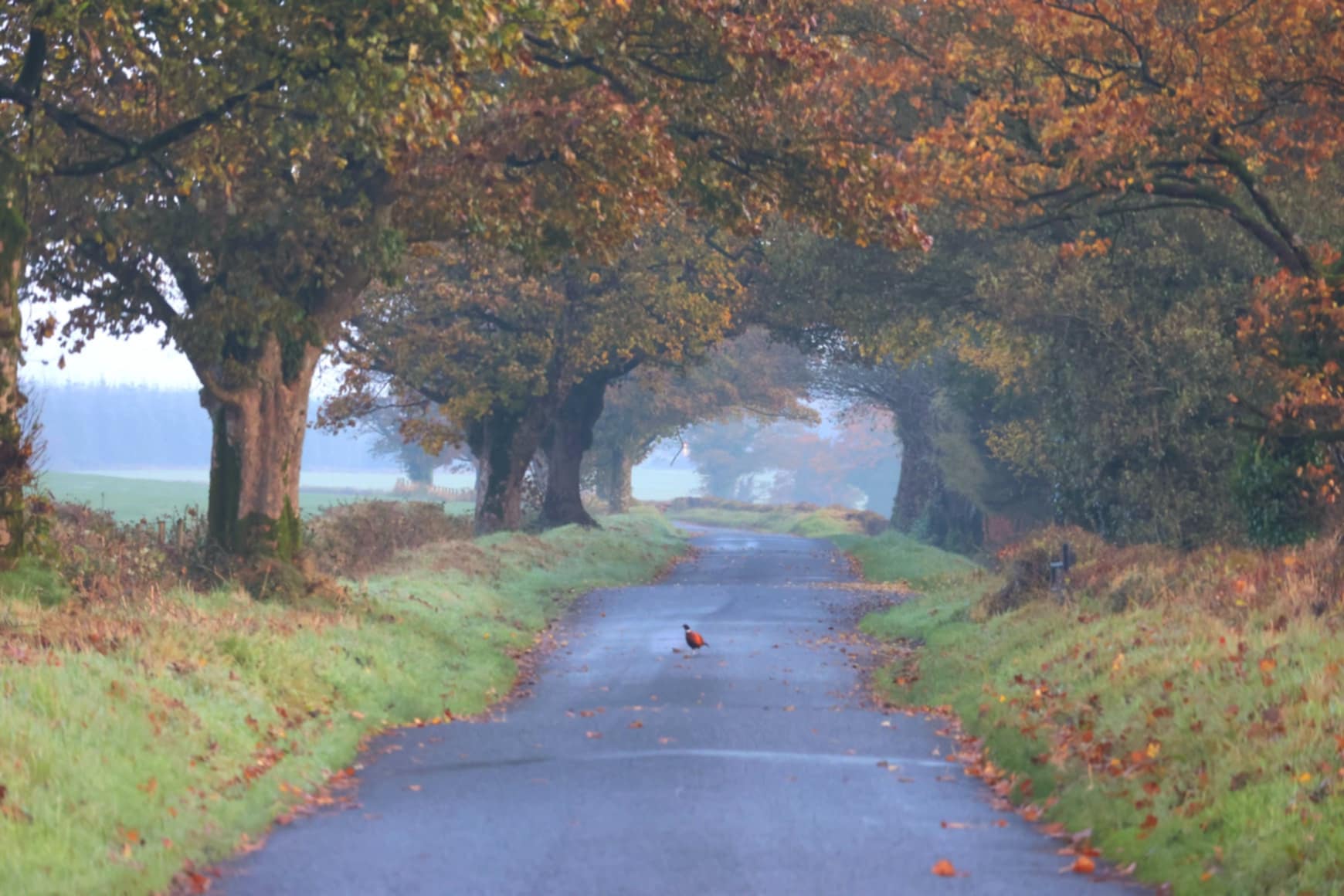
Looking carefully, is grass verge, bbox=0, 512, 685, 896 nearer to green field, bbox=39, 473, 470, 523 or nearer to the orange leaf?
the orange leaf

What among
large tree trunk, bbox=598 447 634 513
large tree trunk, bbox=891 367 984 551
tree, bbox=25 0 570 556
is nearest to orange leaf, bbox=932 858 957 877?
tree, bbox=25 0 570 556

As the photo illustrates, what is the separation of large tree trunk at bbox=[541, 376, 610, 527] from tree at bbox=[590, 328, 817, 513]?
55.4 feet

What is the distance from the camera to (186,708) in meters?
10.9

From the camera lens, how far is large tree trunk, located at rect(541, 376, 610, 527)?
45281 mm

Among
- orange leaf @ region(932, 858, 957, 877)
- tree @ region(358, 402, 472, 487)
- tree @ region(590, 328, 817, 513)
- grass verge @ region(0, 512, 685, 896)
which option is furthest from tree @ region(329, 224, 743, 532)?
tree @ region(358, 402, 472, 487)

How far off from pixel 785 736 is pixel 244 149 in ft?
30.2

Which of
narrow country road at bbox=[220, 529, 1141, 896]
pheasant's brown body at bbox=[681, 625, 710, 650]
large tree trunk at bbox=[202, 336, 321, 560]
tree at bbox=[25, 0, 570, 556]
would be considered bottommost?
narrow country road at bbox=[220, 529, 1141, 896]

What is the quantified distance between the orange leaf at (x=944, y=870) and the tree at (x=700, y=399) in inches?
2154

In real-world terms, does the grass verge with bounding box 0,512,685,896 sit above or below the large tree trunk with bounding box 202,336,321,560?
below

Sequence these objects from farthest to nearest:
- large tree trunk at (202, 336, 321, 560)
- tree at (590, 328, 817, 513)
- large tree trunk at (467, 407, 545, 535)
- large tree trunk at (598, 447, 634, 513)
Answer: large tree trunk at (598, 447, 634, 513) < tree at (590, 328, 817, 513) < large tree trunk at (467, 407, 545, 535) < large tree trunk at (202, 336, 321, 560)

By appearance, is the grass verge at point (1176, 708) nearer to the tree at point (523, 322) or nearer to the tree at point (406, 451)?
the tree at point (523, 322)

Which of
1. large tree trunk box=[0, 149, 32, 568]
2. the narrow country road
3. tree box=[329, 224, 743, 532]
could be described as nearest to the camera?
the narrow country road

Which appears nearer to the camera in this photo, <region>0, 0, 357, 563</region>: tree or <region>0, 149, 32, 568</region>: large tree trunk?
<region>0, 0, 357, 563</region>: tree

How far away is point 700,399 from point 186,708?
5489 centimetres
